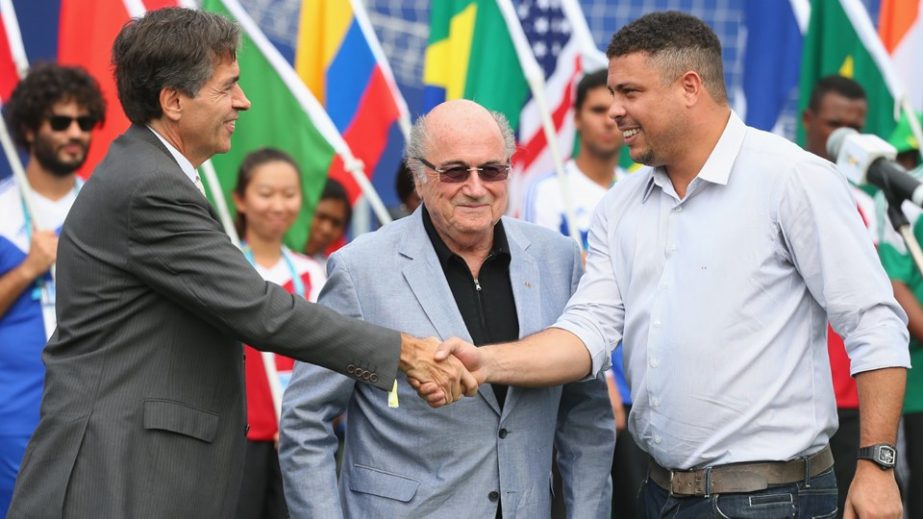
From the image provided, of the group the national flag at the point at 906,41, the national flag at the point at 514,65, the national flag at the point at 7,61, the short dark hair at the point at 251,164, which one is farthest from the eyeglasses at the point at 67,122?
the national flag at the point at 906,41

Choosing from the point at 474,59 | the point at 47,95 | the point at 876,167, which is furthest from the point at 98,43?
the point at 876,167

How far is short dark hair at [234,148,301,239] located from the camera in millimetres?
7316

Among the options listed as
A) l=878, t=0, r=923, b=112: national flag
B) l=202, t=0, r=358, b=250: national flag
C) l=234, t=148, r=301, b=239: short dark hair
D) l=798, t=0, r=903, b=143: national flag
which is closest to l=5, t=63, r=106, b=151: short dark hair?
l=234, t=148, r=301, b=239: short dark hair

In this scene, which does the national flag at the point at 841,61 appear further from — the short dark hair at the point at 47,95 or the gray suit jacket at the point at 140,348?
the gray suit jacket at the point at 140,348

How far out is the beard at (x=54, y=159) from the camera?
22.3 feet

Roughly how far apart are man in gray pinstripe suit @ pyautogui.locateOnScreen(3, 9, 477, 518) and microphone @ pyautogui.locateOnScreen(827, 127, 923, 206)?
1935 mm

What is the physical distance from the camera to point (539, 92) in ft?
25.4

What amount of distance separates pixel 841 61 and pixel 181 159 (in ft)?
16.9

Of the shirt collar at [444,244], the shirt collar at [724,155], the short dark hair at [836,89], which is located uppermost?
the shirt collar at [724,155]

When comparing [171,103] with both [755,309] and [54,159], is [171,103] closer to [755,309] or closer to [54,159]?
[755,309]

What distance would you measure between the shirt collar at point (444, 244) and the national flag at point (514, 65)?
338cm

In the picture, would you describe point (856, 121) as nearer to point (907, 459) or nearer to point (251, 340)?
point (907, 459)

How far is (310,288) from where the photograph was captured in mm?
7184

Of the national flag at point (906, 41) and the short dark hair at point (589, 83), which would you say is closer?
the short dark hair at point (589, 83)
